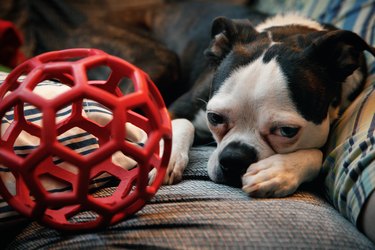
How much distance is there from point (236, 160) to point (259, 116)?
0.54 ft

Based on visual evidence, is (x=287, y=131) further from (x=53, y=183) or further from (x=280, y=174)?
(x=53, y=183)

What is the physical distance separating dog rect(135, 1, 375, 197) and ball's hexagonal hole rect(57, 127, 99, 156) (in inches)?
10.7

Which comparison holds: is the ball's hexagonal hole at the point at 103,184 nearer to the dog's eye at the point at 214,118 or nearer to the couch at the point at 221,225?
the couch at the point at 221,225

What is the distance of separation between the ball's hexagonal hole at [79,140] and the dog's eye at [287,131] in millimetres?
597

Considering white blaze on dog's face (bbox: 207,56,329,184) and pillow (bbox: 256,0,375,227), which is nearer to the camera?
pillow (bbox: 256,0,375,227)

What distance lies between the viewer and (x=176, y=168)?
63.3 inches

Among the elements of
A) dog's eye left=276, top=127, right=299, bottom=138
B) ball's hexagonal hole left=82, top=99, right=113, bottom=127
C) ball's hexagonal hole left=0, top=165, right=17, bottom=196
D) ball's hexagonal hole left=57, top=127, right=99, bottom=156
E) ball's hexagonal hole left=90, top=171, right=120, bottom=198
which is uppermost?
ball's hexagonal hole left=82, top=99, right=113, bottom=127

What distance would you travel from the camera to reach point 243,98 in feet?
5.08

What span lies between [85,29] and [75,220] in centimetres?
176

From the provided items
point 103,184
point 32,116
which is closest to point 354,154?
point 103,184

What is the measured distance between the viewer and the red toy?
105cm

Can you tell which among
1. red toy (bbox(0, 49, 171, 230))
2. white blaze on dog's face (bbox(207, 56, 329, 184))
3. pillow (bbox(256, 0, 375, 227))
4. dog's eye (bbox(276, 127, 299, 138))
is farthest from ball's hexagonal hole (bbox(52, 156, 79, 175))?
pillow (bbox(256, 0, 375, 227))

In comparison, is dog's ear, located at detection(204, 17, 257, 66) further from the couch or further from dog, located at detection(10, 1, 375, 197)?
the couch

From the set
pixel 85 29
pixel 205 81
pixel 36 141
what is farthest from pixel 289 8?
pixel 36 141
